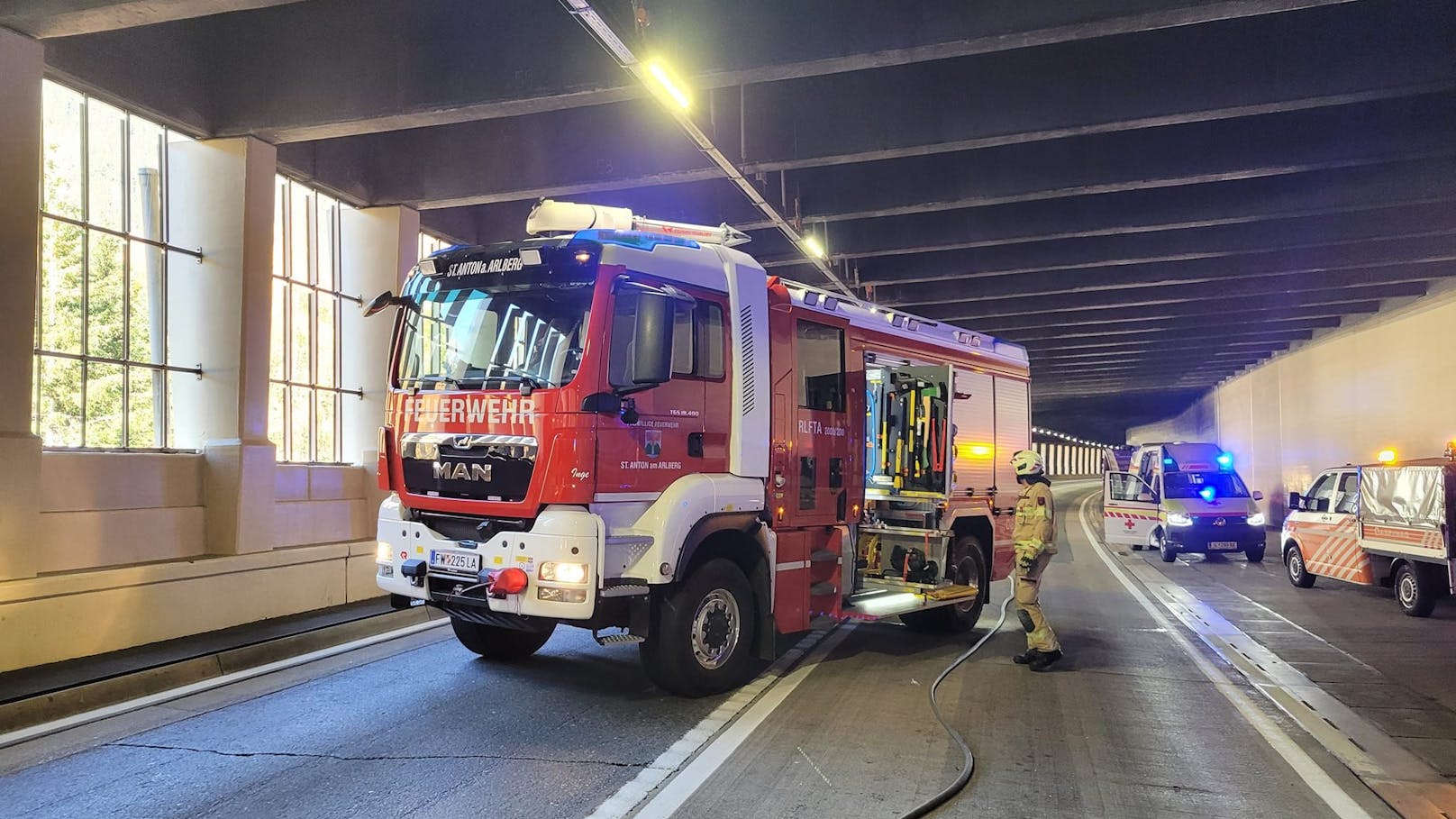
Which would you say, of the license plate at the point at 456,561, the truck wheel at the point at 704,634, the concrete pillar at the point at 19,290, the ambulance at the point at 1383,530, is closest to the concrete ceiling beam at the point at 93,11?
the concrete pillar at the point at 19,290

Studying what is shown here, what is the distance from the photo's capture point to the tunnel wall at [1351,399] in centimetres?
1800

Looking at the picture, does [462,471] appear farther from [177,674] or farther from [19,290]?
[19,290]

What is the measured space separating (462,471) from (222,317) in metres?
4.78

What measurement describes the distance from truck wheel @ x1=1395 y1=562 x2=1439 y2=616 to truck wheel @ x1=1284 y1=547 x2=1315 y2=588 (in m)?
2.50

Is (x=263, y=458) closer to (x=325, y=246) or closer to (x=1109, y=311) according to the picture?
(x=325, y=246)

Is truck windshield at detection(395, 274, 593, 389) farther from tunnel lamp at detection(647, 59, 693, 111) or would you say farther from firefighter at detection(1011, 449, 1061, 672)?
firefighter at detection(1011, 449, 1061, 672)

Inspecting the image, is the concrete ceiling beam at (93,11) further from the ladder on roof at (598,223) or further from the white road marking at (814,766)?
the white road marking at (814,766)

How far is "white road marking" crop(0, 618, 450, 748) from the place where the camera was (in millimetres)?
5855

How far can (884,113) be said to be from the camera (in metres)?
10.4

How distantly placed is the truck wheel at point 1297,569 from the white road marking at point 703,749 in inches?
412

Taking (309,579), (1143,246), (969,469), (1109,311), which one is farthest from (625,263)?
(1109,311)

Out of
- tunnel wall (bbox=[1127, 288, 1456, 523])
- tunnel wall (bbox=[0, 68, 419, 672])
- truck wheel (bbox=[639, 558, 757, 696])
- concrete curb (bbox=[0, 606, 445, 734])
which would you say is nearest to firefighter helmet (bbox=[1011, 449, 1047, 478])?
truck wheel (bbox=[639, 558, 757, 696])

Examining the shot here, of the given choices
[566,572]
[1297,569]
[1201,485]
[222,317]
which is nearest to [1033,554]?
[566,572]

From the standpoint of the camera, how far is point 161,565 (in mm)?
8156
